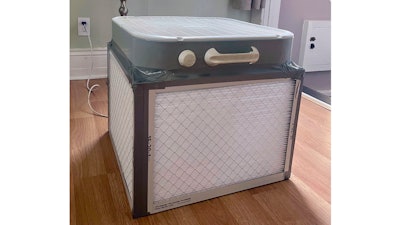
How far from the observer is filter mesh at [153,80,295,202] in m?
0.89

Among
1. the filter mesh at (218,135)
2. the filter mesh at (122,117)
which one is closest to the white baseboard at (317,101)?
the filter mesh at (218,135)

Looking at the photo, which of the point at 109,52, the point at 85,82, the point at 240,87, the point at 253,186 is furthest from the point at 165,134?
the point at 85,82

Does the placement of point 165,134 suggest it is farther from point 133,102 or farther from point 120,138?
point 120,138

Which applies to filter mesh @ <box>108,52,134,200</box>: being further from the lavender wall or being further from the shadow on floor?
the shadow on floor

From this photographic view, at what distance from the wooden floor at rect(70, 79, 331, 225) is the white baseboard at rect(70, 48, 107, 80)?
2.81 ft

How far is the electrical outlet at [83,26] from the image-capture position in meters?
2.12

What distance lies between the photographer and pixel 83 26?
2.13m

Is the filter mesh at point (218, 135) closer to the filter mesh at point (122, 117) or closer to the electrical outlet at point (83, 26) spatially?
the filter mesh at point (122, 117)

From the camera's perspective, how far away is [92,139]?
1386 mm

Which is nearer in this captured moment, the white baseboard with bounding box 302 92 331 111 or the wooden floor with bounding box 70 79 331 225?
the wooden floor with bounding box 70 79 331 225

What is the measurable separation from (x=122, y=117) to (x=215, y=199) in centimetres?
38

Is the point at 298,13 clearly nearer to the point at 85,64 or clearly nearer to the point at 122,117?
the point at 85,64

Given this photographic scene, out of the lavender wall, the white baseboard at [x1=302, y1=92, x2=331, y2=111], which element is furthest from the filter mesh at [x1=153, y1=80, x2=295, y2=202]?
the lavender wall

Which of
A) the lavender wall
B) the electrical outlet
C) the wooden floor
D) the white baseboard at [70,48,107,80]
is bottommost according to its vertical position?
the wooden floor
